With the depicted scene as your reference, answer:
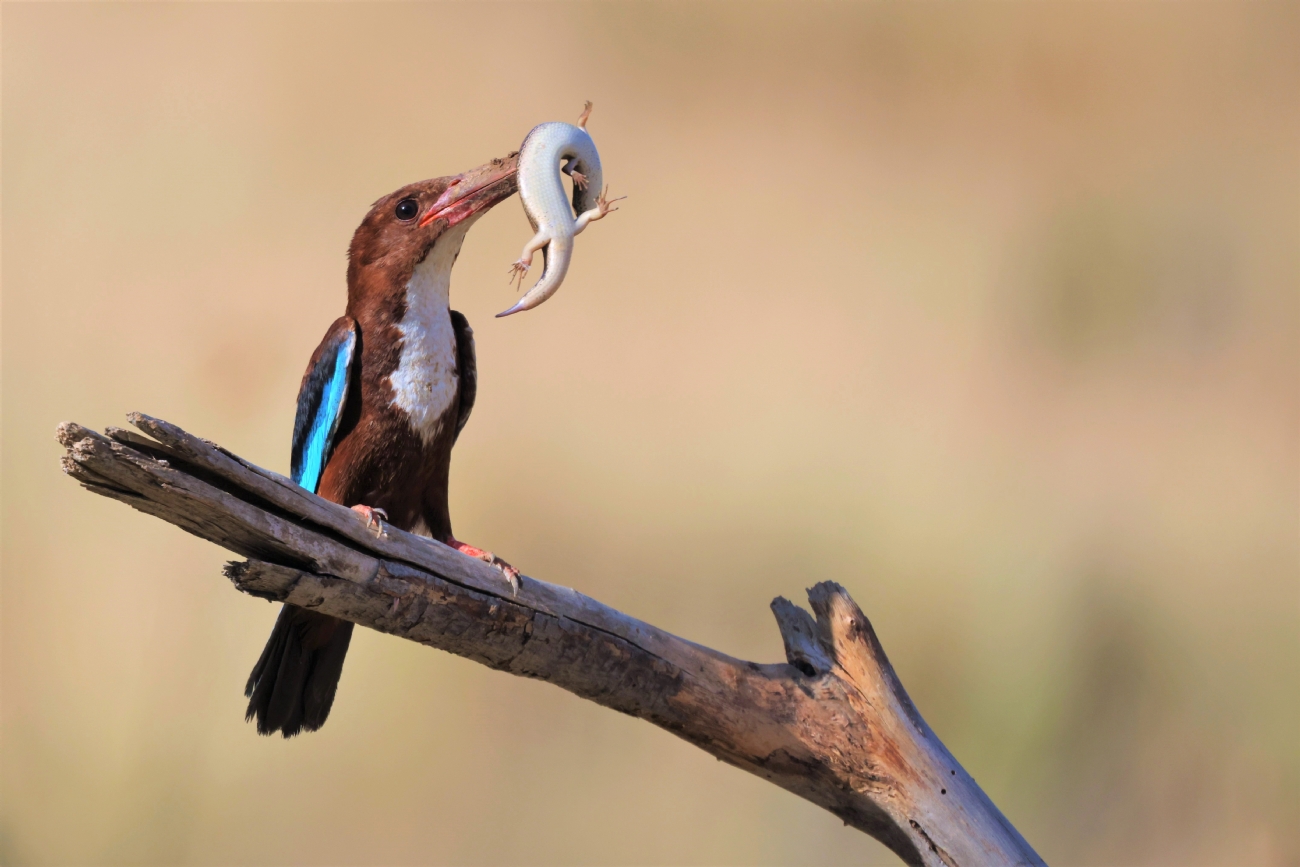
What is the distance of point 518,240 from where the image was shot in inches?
126

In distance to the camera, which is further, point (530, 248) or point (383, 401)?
point (383, 401)

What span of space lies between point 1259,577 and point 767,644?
1.55m

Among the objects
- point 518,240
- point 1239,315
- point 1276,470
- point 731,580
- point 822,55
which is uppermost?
point 822,55

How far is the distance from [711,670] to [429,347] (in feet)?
2.38

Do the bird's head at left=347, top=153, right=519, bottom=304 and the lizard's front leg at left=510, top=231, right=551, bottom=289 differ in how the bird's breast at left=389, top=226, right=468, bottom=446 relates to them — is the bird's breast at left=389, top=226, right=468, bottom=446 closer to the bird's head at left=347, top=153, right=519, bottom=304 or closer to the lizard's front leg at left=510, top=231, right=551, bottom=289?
the bird's head at left=347, top=153, right=519, bottom=304

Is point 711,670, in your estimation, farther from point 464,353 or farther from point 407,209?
point 407,209

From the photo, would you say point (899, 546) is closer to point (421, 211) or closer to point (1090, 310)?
point (1090, 310)

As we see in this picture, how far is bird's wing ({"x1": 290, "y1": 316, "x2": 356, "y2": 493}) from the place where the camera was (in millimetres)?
1723

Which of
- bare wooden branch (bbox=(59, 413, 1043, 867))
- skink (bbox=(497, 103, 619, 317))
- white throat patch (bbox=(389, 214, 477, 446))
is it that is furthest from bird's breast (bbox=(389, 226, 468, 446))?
bare wooden branch (bbox=(59, 413, 1043, 867))

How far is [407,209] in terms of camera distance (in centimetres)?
181

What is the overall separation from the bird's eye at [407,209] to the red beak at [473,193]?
3 centimetres

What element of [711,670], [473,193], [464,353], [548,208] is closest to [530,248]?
[548,208]

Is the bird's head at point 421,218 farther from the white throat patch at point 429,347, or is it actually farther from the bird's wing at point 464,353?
the bird's wing at point 464,353

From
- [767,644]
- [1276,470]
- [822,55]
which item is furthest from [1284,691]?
[822,55]
